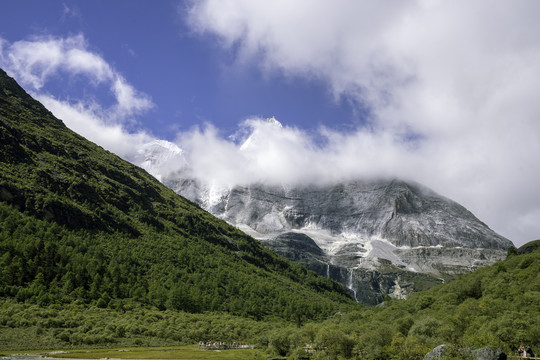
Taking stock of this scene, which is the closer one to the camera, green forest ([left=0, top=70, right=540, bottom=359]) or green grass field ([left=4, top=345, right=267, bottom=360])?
green forest ([left=0, top=70, right=540, bottom=359])

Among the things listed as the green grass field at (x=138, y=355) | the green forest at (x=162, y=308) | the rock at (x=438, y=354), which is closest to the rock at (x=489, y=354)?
the green forest at (x=162, y=308)

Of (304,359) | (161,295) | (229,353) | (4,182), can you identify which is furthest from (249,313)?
(4,182)

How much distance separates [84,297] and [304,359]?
93011mm

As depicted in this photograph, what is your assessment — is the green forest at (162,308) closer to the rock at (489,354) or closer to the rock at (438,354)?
the rock at (438,354)

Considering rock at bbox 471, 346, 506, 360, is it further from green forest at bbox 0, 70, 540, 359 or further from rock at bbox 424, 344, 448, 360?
rock at bbox 424, 344, 448, 360

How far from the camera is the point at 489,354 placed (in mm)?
51438

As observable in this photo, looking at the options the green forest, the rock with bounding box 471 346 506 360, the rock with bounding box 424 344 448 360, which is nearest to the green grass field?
the green forest

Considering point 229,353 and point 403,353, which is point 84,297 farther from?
point 403,353

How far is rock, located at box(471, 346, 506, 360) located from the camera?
51.0m

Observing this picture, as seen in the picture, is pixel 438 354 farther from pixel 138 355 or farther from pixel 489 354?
pixel 138 355

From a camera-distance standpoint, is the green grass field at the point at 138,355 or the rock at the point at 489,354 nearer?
the rock at the point at 489,354

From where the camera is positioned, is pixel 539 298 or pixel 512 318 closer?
pixel 512 318

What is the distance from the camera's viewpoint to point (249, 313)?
194m

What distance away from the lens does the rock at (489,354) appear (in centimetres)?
5100
